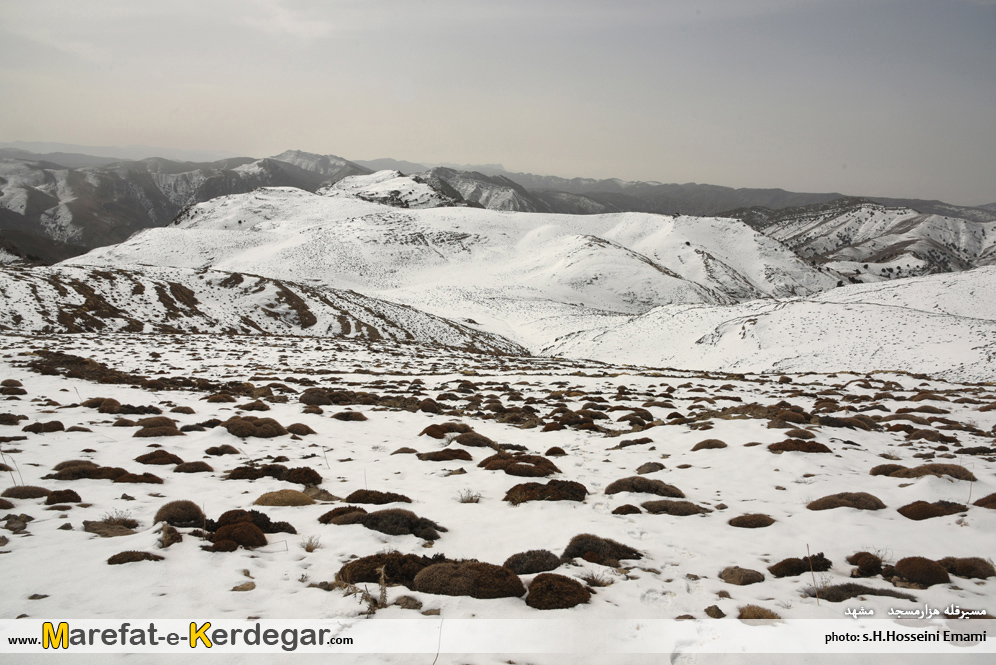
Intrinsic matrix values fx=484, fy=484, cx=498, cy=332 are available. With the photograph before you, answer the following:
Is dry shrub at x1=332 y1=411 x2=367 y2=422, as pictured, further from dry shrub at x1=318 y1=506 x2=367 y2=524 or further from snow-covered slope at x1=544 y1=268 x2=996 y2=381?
snow-covered slope at x1=544 y1=268 x2=996 y2=381

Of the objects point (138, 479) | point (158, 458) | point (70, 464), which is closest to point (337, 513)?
point (138, 479)

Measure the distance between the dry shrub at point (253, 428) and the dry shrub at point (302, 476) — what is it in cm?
378

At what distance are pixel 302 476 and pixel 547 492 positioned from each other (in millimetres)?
5283

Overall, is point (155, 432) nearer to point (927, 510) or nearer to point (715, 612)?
point (715, 612)

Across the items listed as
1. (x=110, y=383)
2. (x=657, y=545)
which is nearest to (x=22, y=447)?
(x=110, y=383)

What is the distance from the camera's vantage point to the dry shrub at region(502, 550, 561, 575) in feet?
21.2

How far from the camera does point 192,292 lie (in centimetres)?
5272

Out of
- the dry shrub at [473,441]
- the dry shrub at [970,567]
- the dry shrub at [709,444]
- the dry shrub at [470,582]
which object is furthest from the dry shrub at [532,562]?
the dry shrub at [709,444]

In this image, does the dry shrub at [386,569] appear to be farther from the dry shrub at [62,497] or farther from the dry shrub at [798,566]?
the dry shrub at [62,497]

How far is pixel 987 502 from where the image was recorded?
27.4 ft

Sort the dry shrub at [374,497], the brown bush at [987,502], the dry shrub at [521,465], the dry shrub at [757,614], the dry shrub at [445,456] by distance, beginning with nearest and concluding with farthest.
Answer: the dry shrub at [757,614], the brown bush at [987,502], the dry shrub at [374,497], the dry shrub at [521,465], the dry shrub at [445,456]

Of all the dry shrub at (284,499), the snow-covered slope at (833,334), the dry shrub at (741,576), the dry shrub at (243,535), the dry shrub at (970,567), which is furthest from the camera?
the snow-covered slope at (833,334)

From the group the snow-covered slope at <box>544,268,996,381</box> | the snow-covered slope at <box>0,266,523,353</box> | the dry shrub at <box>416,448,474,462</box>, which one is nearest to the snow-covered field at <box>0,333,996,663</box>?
the dry shrub at <box>416,448,474,462</box>

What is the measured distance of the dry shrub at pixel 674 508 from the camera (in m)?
8.96
